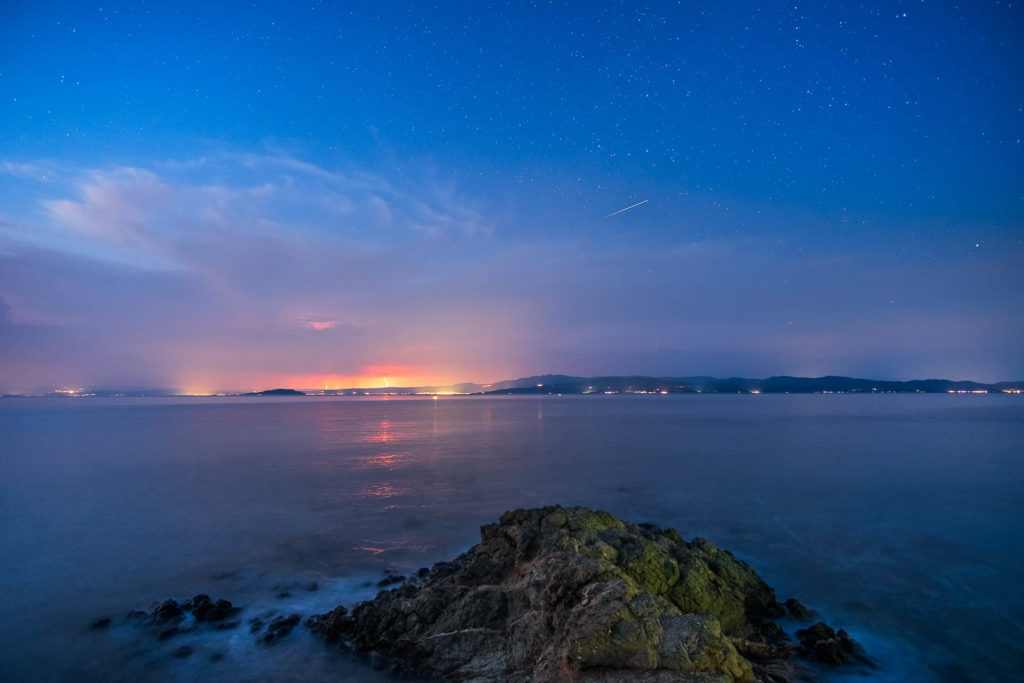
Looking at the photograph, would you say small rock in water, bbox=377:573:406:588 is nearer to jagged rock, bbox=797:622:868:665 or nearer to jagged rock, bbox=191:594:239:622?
jagged rock, bbox=191:594:239:622

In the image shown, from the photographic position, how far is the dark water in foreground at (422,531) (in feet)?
21.7

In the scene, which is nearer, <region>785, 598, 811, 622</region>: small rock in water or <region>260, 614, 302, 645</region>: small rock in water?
<region>260, 614, 302, 645</region>: small rock in water

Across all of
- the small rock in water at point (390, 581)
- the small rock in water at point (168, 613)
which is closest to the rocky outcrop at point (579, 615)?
the small rock in water at point (390, 581)

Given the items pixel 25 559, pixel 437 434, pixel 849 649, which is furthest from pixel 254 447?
pixel 849 649

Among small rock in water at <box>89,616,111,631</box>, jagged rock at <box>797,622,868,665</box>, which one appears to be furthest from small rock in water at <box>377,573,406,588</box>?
jagged rock at <box>797,622,868,665</box>

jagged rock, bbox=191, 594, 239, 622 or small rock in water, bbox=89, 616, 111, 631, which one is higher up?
jagged rock, bbox=191, 594, 239, 622

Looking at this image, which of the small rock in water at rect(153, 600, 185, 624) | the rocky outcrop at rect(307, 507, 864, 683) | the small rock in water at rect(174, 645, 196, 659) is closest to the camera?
the rocky outcrop at rect(307, 507, 864, 683)

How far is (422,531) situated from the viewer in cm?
1203

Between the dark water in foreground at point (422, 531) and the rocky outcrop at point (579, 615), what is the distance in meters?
0.80

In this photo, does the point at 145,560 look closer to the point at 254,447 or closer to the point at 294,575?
the point at 294,575

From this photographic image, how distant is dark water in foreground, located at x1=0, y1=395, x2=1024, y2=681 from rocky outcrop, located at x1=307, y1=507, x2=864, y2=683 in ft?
2.63

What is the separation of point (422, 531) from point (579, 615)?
744 cm

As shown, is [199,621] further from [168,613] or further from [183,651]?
[183,651]

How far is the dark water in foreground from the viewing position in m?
6.63
